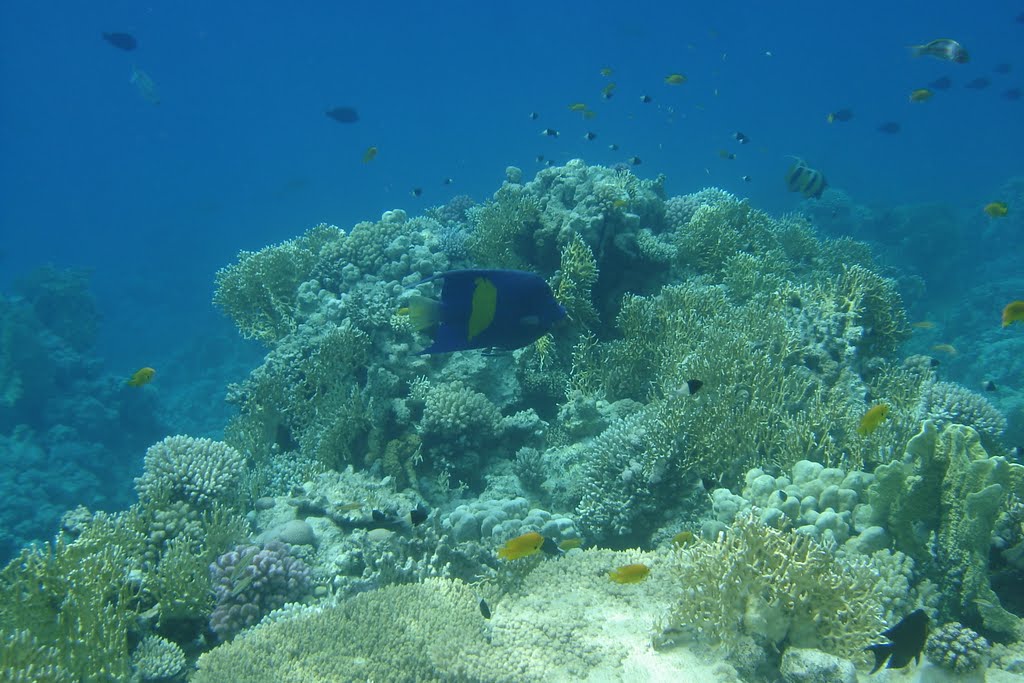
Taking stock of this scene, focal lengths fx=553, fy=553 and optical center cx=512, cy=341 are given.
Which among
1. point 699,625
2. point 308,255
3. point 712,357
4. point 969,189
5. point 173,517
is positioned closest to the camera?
point 699,625

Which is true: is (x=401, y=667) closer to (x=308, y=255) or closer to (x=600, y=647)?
Result: (x=600, y=647)

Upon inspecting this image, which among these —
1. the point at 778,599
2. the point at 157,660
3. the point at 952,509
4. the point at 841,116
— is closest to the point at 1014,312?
the point at 952,509

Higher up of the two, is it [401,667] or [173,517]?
[173,517]

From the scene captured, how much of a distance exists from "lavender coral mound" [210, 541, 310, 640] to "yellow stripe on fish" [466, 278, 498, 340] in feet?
11.1

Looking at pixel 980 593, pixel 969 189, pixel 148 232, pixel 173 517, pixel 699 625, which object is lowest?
pixel 980 593

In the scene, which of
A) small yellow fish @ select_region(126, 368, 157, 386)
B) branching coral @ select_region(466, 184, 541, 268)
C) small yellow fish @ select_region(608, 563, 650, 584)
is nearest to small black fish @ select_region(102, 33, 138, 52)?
small yellow fish @ select_region(126, 368, 157, 386)

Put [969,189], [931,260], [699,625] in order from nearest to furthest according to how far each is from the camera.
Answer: [699,625] < [931,260] < [969,189]

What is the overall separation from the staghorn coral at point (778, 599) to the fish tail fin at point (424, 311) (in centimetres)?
238

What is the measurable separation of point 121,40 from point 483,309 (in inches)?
662

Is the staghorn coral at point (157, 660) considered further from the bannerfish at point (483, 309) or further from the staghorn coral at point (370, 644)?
the bannerfish at point (483, 309)

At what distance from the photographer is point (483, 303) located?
3.18 metres

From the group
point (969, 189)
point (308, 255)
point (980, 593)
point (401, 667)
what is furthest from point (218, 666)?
point (969, 189)

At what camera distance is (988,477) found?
12.6 ft

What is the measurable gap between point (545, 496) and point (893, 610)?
3482mm
